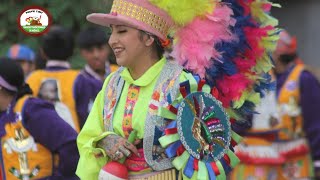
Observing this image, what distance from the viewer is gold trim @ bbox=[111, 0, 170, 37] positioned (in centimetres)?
467

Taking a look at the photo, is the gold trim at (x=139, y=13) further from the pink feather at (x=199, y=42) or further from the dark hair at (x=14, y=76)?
the dark hair at (x=14, y=76)

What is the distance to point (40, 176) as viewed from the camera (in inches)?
219

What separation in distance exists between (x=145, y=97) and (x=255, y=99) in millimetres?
773

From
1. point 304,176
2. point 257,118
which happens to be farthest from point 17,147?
point 304,176

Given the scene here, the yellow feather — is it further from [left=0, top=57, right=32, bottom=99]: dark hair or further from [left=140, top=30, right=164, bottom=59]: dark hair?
[left=0, top=57, right=32, bottom=99]: dark hair

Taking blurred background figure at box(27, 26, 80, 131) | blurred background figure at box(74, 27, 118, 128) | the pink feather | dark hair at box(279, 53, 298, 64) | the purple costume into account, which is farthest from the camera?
dark hair at box(279, 53, 298, 64)

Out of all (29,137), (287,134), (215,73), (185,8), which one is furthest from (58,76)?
(185,8)

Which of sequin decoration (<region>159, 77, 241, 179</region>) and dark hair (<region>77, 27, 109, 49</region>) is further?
dark hair (<region>77, 27, 109, 49</region>)

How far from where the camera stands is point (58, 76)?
7.41 m

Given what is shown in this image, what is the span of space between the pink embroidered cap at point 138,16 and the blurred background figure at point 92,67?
2849mm

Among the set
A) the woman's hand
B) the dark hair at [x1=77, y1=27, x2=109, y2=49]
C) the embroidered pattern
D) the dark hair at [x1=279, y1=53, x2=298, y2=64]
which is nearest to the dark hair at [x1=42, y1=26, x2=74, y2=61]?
the dark hair at [x1=77, y1=27, x2=109, y2=49]

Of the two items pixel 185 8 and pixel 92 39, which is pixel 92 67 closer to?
pixel 92 39

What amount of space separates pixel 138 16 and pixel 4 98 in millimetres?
1327

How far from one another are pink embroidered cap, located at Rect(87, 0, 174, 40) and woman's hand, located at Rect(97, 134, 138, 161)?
589mm
